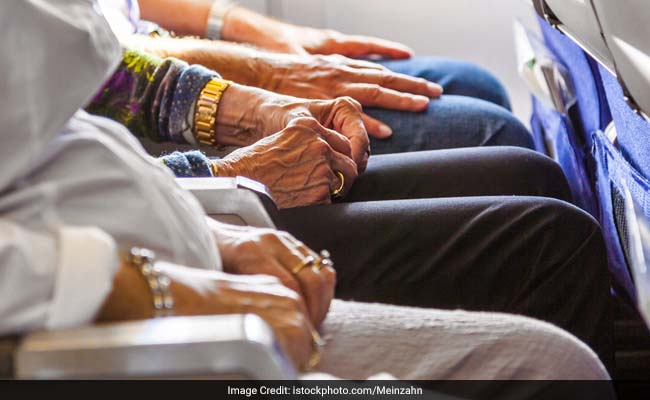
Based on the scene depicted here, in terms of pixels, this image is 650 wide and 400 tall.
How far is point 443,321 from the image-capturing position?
29.1 inches

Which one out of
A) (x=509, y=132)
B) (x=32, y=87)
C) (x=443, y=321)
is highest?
(x=32, y=87)

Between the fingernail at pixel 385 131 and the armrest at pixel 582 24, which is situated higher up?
the armrest at pixel 582 24

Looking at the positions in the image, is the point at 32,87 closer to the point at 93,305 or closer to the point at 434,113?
the point at 93,305

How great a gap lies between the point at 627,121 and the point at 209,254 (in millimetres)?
468

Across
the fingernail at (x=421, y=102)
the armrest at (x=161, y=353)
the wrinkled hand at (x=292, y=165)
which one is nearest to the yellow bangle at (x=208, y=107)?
the wrinkled hand at (x=292, y=165)

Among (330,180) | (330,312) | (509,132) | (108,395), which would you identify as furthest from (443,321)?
(509,132)

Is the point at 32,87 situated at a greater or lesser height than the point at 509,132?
greater

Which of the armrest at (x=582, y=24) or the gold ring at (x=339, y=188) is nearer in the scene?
the armrest at (x=582, y=24)

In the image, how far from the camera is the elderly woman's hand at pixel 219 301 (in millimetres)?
615

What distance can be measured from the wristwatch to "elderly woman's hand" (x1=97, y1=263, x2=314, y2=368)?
1114mm

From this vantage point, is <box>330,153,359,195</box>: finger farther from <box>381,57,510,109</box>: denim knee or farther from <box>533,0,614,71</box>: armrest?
<box>381,57,510,109</box>: denim knee

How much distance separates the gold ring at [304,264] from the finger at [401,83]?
77 centimetres

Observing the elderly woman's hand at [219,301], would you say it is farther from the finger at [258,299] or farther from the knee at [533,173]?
the knee at [533,173]

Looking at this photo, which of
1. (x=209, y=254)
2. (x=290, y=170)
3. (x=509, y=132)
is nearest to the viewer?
(x=209, y=254)
